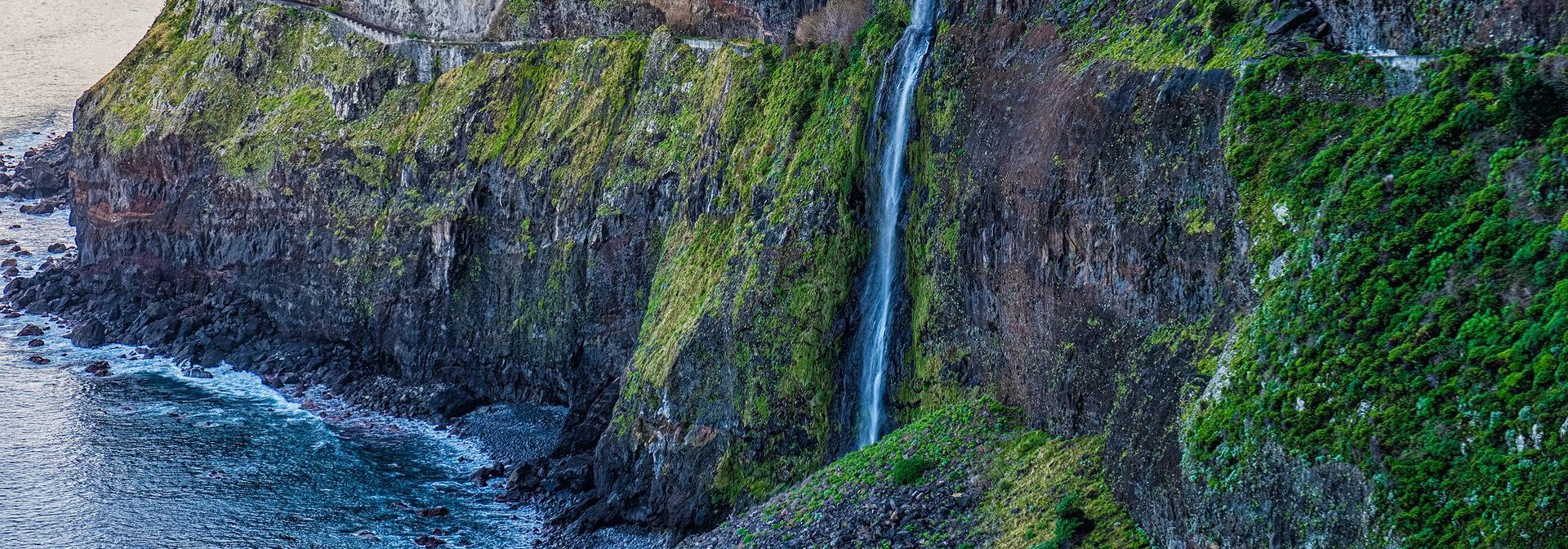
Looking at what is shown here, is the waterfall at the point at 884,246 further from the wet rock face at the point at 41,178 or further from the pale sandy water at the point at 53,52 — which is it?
the pale sandy water at the point at 53,52

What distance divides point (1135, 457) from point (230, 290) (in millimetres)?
57089

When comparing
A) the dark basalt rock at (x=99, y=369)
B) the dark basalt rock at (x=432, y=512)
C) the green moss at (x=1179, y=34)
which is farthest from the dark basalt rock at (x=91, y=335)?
the green moss at (x=1179, y=34)

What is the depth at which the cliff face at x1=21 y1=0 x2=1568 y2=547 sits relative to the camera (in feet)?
62.4

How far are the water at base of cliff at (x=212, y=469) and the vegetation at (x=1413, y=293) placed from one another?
29.7m

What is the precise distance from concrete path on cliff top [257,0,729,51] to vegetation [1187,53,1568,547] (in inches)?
1369

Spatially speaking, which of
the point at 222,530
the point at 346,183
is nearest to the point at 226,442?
the point at 222,530

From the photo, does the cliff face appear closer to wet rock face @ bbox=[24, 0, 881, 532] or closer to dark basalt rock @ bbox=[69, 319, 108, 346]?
wet rock face @ bbox=[24, 0, 881, 532]

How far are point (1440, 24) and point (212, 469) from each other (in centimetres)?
4727

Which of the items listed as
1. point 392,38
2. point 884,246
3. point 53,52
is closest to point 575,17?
point 392,38

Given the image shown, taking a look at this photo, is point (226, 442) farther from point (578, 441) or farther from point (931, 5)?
point (931, 5)

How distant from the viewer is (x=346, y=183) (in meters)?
63.2

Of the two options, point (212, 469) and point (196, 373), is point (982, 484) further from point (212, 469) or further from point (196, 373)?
point (196, 373)

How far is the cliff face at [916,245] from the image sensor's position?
1902 centimetres

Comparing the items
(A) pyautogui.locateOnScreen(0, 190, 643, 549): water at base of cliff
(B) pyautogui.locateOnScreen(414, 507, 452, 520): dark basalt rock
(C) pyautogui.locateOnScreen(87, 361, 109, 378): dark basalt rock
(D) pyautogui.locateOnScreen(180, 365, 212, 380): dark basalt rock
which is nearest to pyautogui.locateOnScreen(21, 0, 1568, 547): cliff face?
(D) pyautogui.locateOnScreen(180, 365, 212, 380): dark basalt rock
